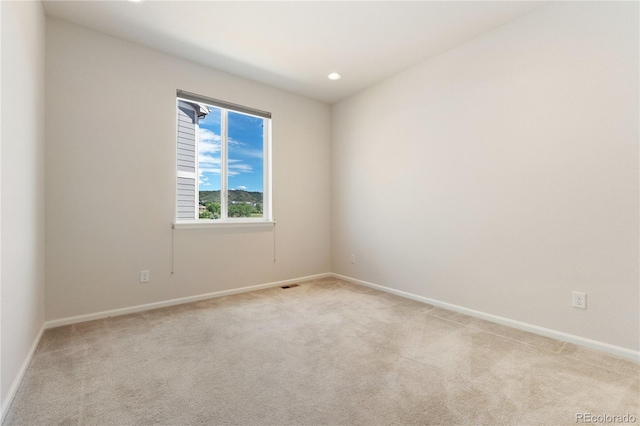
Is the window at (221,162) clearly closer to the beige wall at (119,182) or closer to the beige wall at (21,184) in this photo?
the beige wall at (119,182)

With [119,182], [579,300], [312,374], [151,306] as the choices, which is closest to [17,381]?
[151,306]

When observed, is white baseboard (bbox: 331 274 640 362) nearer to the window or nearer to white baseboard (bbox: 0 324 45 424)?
the window

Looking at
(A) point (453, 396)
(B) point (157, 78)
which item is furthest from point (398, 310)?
(B) point (157, 78)

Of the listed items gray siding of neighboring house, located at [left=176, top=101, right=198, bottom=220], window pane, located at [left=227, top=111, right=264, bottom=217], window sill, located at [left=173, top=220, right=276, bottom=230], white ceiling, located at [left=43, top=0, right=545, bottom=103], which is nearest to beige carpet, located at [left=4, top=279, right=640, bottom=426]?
window sill, located at [left=173, top=220, right=276, bottom=230]

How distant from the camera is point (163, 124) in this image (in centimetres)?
314

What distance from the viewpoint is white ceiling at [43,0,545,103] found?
96.5 inches

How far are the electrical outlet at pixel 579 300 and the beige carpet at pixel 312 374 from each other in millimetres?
315

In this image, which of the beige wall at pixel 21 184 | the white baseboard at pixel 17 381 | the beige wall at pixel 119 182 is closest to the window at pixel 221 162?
the beige wall at pixel 119 182

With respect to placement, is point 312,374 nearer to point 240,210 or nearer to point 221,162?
point 240,210

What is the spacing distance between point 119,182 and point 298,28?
2.24m

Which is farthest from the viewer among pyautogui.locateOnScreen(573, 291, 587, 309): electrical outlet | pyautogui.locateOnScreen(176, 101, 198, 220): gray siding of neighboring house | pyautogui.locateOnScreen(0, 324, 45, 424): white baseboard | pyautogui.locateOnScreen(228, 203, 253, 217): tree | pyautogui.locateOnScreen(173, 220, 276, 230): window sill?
pyautogui.locateOnScreen(228, 203, 253, 217): tree

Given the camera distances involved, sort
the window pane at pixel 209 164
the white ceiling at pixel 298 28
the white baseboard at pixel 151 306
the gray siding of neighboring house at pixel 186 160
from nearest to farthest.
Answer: the white ceiling at pixel 298 28 < the white baseboard at pixel 151 306 < the gray siding of neighboring house at pixel 186 160 < the window pane at pixel 209 164

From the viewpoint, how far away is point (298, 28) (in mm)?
2730

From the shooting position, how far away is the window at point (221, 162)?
3.47m
